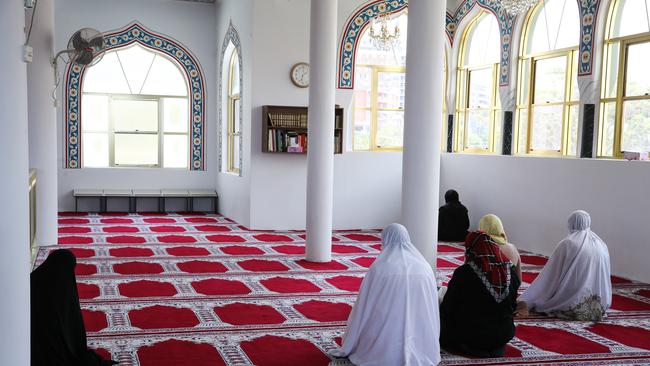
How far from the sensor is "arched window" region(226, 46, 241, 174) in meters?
9.82

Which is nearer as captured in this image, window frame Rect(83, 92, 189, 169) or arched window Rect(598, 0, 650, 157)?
arched window Rect(598, 0, 650, 157)

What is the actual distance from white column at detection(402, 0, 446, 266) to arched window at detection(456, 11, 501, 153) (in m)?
3.90

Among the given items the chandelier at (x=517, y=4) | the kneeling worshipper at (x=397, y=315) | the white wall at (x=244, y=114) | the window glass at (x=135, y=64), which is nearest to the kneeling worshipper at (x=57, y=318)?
the kneeling worshipper at (x=397, y=315)

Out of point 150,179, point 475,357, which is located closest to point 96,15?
point 150,179

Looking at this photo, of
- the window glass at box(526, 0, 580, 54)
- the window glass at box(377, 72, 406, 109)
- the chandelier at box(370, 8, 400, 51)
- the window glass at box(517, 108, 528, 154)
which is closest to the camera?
the window glass at box(526, 0, 580, 54)

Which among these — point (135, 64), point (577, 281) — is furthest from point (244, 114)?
point (577, 281)

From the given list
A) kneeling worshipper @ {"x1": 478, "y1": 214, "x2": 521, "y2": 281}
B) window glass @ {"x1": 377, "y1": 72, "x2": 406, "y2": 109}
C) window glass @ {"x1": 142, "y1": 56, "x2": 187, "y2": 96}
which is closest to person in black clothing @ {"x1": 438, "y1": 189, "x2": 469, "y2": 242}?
window glass @ {"x1": 377, "y1": 72, "x2": 406, "y2": 109}

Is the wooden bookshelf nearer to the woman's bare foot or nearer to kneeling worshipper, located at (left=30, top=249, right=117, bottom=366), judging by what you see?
the woman's bare foot

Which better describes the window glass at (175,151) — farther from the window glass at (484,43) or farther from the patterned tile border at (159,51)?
the window glass at (484,43)

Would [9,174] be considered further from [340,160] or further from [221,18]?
[221,18]

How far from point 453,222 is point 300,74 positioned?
2.62m

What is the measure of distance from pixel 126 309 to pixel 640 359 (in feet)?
10.5

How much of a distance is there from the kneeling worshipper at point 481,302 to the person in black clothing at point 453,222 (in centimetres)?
448

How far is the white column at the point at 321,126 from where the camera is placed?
6.64 m
